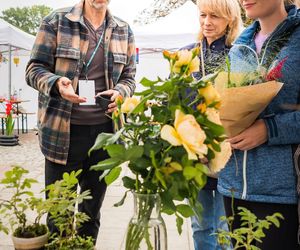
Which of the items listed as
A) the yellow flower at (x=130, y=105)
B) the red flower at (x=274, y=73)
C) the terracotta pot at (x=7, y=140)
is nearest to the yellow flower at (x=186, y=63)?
the yellow flower at (x=130, y=105)

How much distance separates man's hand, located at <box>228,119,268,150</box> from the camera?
1.34 m

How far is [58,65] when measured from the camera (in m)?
1.95

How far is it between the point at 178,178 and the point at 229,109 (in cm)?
56

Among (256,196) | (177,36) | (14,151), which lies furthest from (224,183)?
(177,36)

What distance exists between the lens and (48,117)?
6.49 ft

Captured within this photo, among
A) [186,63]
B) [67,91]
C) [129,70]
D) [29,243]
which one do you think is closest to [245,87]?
[186,63]

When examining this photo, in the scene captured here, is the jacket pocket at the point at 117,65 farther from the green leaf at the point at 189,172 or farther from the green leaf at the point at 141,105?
the green leaf at the point at 189,172

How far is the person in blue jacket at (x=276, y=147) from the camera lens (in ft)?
4.33

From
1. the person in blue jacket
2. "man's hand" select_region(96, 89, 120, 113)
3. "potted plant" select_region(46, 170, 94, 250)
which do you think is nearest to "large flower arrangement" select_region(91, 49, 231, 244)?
"potted plant" select_region(46, 170, 94, 250)

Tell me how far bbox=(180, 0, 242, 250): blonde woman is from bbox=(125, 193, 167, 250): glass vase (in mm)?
1166

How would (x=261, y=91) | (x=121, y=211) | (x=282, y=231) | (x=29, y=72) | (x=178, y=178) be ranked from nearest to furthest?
(x=178, y=178) → (x=261, y=91) → (x=282, y=231) → (x=29, y=72) → (x=121, y=211)

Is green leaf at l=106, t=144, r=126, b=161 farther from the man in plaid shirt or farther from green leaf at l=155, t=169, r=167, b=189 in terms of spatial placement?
the man in plaid shirt

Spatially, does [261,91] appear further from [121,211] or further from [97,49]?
[121,211]

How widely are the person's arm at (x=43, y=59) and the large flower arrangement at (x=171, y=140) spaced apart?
112cm
